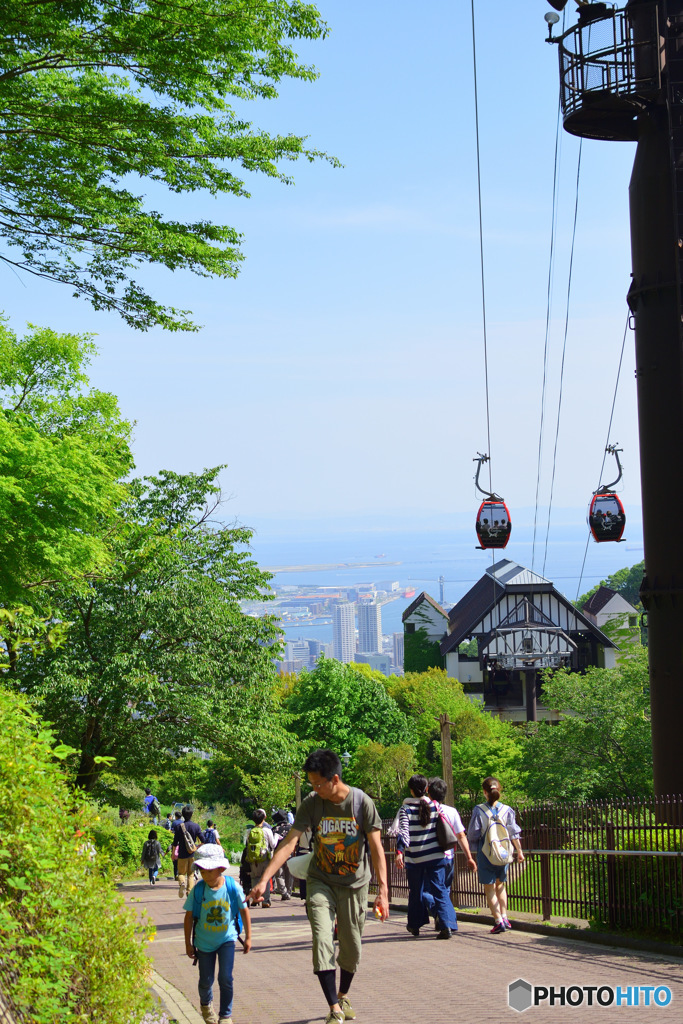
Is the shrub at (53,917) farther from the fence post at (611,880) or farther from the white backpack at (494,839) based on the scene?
the fence post at (611,880)

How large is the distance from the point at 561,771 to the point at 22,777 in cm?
3625

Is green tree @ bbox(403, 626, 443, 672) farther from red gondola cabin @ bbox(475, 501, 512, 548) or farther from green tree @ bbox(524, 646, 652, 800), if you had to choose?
red gondola cabin @ bbox(475, 501, 512, 548)

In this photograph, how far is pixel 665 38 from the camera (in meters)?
16.1

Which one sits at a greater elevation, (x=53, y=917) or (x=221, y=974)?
(x=53, y=917)

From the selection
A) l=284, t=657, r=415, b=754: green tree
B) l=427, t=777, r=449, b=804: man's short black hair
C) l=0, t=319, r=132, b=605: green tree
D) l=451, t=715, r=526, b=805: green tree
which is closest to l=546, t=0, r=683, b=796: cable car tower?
l=427, t=777, r=449, b=804: man's short black hair

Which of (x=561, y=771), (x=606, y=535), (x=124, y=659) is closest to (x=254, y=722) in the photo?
(x=124, y=659)

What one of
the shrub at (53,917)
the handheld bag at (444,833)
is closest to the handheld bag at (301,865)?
the shrub at (53,917)

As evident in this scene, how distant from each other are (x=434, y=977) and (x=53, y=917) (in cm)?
398

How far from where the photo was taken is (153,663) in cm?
2756

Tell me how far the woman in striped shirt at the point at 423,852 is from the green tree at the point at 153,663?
14739 millimetres

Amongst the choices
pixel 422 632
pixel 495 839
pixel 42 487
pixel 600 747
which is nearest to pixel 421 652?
pixel 422 632

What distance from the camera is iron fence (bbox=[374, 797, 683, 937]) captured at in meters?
10.9

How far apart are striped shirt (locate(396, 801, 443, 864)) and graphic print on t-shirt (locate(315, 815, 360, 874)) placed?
440 cm

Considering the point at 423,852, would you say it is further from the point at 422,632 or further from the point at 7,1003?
the point at 422,632
